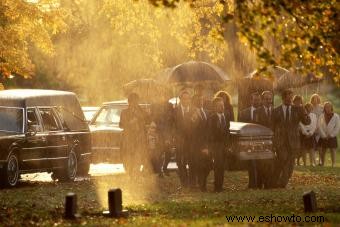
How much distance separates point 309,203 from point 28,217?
4.16 metres

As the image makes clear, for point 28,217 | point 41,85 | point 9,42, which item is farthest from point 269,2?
point 41,85

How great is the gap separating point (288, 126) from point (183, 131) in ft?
7.02

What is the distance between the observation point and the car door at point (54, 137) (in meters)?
24.2

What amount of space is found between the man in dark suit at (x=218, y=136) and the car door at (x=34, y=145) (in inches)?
163

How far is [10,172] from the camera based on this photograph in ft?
73.6

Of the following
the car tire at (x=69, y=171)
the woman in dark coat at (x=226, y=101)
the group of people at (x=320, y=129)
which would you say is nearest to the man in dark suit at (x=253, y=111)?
the woman in dark coat at (x=226, y=101)

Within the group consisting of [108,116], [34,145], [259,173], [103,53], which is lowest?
[259,173]

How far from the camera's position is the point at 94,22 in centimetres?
6181

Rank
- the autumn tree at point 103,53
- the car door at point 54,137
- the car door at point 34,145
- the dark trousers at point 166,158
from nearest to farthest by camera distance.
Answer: the car door at point 34,145, the car door at point 54,137, the dark trousers at point 166,158, the autumn tree at point 103,53

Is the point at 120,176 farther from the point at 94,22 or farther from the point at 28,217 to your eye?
the point at 94,22

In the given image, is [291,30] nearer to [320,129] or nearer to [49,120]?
[49,120]

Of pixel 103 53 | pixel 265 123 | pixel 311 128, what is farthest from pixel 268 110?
pixel 103 53

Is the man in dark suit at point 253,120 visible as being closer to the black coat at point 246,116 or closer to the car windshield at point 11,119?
the black coat at point 246,116

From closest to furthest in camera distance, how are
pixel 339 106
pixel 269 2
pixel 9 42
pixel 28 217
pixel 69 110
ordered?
pixel 269 2 → pixel 28 217 → pixel 69 110 → pixel 9 42 → pixel 339 106
